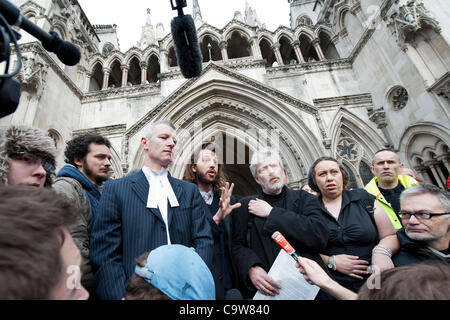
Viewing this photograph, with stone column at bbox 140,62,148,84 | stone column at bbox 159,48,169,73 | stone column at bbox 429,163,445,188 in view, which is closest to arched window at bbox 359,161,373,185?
stone column at bbox 429,163,445,188

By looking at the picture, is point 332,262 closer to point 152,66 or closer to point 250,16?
point 152,66

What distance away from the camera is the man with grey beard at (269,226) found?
5.78ft

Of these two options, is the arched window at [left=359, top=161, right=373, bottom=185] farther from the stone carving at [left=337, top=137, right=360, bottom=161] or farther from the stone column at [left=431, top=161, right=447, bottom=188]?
the stone column at [left=431, top=161, right=447, bottom=188]

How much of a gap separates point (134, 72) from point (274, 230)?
48.7ft

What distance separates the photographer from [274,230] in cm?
184

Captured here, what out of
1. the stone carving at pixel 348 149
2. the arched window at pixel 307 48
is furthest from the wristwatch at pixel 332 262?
the arched window at pixel 307 48

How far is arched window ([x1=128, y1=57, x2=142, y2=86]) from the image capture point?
13.8m

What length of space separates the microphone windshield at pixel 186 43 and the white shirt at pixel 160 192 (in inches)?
42.0

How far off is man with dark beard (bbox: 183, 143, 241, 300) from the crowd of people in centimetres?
1

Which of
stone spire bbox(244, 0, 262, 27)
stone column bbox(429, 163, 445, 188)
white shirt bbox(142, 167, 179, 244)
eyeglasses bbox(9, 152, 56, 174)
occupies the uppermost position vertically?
stone spire bbox(244, 0, 262, 27)

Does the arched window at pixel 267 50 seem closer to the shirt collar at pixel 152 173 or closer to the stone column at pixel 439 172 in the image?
the stone column at pixel 439 172

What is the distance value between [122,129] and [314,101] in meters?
8.77

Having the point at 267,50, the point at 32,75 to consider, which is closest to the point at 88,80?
the point at 32,75

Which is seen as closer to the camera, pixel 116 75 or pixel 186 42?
pixel 186 42
